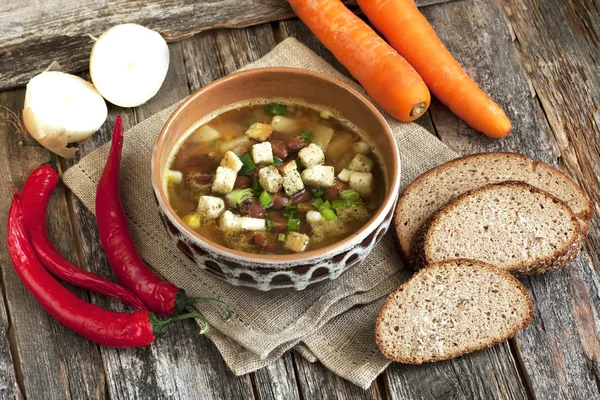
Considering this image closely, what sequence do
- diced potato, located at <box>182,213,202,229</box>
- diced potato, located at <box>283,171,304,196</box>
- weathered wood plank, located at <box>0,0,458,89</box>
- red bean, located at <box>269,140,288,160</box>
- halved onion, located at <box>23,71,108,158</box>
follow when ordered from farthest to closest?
1. weathered wood plank, located at <box>0,0,458,89</box>
2. halved onion, located at <box>23,71,108,158</box>
3. red bean, located at <box>269,140,288,160</box>
4. diced potato, located at <box>283,171,304,196</box>
5. diced potato, located at <box>182,213,202,229</box>

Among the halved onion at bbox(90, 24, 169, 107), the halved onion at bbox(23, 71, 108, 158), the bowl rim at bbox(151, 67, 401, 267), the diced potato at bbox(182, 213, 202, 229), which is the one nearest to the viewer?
the bowl rim at bbox(151, 67, 401, 267)

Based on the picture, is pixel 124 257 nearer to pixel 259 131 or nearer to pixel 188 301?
pixel 188 301

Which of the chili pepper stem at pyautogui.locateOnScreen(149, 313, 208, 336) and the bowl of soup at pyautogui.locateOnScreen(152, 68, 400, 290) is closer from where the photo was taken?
the bowl of soup at pyautogui.locateOnScreen(152, 68, 400, 290)

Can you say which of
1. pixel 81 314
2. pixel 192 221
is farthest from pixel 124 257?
pixel 192 221

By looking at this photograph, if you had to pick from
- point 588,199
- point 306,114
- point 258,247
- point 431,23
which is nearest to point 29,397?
point 258,247

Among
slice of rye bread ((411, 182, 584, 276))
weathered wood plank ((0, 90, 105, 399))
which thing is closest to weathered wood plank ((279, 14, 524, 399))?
slice of rye bread ((411, 182, 584, 276))

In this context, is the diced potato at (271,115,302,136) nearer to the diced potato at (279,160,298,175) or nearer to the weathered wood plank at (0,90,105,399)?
the diced potato at (279,160,298,175)

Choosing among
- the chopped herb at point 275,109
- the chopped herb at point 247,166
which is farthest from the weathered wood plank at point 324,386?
the chopped herb at point 275,109

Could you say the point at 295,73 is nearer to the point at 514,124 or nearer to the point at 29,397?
the point at 514,124
